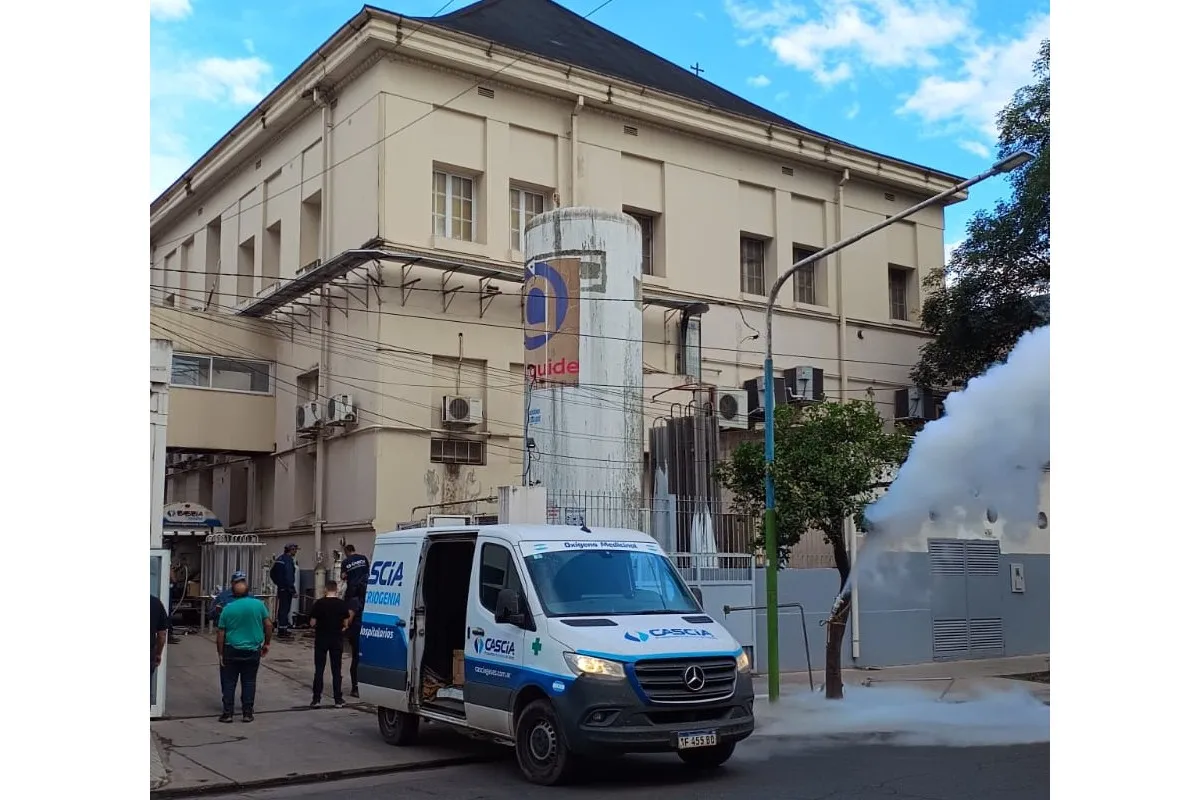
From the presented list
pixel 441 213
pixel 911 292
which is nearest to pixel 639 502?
pixel 441 213

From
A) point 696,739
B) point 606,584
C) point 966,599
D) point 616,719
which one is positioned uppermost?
point 606,584

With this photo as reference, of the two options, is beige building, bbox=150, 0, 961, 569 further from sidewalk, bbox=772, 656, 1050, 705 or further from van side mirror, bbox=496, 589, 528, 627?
van side mirror, bbox=496, 589, 528, 627

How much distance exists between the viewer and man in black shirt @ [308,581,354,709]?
1487 cm

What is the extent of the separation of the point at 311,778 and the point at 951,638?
1534cm

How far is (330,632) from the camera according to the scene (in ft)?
49.2

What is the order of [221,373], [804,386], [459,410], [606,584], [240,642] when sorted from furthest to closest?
1. [804,386]
2. [221,373]
3. [459,410]
4. [240,642]
5. [606,584]

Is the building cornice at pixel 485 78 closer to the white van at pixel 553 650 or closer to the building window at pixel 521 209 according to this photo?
the building window at pixel 521 209

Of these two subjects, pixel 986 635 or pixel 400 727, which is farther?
pixel 986 635

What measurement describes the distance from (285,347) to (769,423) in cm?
1442

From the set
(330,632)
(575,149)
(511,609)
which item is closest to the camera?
(511,609)

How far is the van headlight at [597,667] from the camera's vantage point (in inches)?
382

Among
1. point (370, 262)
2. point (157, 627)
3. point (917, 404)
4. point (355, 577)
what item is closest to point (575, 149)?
point (370, 262)

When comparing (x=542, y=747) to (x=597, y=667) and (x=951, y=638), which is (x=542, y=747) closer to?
(x=597, y=667)
